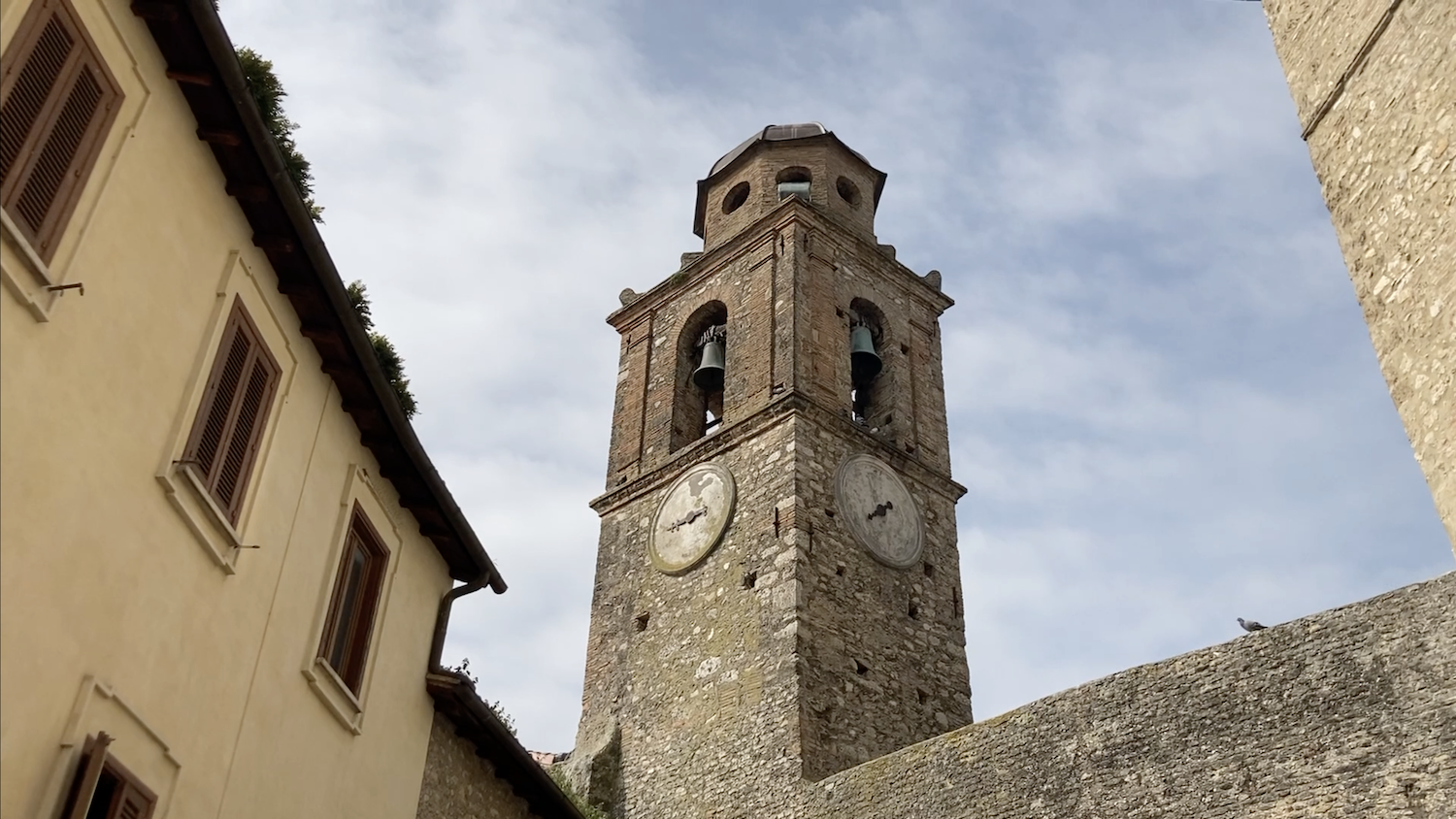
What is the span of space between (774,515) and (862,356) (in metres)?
3.65

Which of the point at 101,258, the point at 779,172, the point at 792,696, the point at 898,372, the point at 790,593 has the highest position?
the point at 779,172

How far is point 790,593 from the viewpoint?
47.1ft

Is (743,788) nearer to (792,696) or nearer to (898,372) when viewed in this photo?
(792,696)

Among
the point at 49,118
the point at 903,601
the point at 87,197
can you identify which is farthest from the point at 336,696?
the point at 903,601

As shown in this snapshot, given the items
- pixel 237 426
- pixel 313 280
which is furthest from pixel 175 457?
pixel 313 280

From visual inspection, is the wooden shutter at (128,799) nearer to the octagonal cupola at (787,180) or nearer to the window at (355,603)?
the window at (355,603)

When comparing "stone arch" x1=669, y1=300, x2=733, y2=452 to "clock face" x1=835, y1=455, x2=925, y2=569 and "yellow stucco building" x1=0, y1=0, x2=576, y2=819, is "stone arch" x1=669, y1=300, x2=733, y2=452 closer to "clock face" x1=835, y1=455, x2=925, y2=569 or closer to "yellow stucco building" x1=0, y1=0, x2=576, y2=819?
"clock face" x1=835, y1=455, x2=925, y2=569

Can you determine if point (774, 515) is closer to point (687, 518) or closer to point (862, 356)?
point (687, 518)

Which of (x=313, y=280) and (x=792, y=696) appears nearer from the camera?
(x=313, y=280)

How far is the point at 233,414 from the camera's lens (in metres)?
5.73

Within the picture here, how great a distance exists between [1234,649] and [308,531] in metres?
6.70

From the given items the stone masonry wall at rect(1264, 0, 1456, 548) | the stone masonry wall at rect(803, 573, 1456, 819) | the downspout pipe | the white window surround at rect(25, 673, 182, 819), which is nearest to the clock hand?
the stone masonry wall at rect(803, 573, 1456, 819)

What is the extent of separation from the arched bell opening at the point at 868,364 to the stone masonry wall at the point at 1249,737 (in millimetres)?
7050

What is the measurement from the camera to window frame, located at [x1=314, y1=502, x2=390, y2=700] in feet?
22.3
